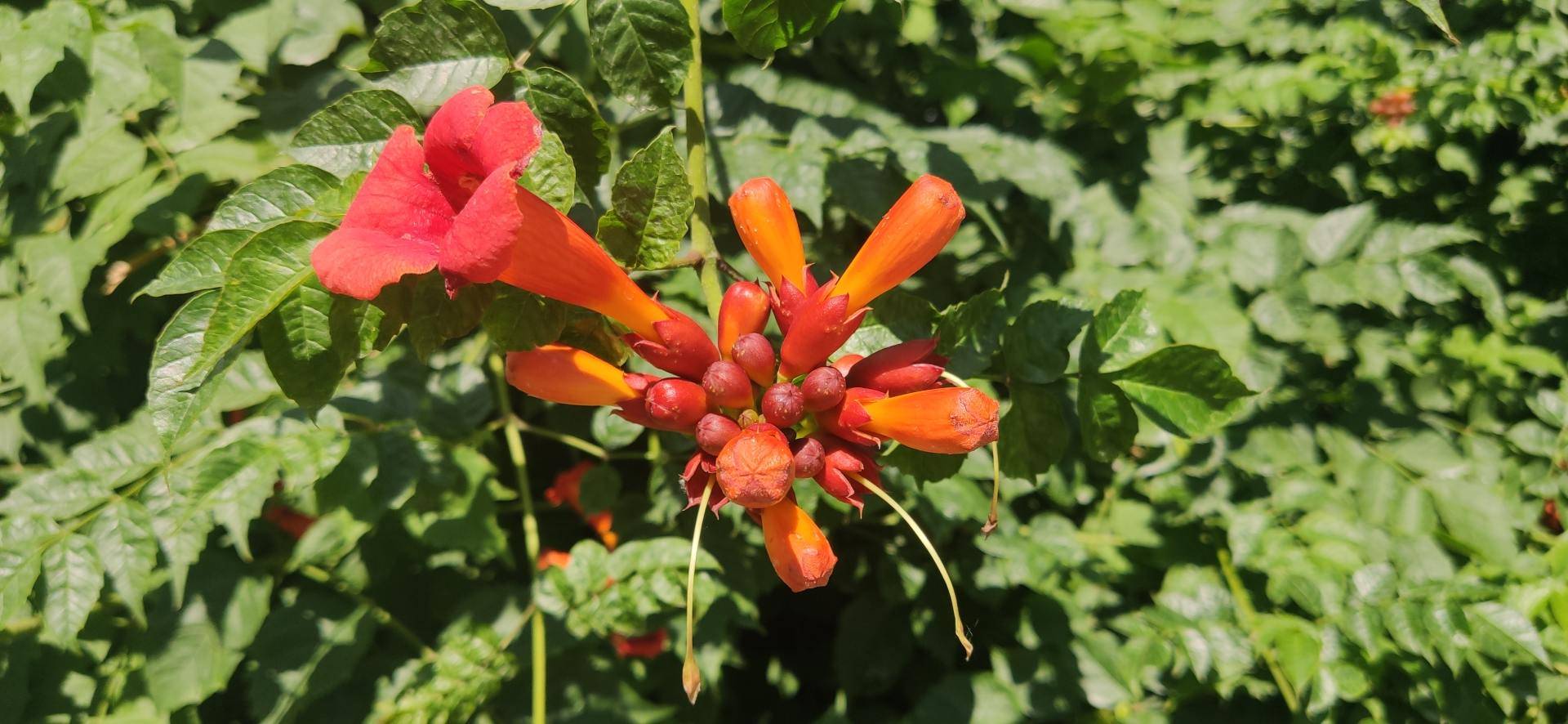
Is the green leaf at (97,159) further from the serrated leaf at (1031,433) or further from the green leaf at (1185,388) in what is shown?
the green leaf at (1185,388)

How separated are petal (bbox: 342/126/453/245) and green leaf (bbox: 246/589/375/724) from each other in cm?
144

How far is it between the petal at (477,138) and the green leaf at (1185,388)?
3.32 ft

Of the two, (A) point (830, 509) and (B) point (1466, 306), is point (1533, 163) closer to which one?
(B) point (1466, 306)

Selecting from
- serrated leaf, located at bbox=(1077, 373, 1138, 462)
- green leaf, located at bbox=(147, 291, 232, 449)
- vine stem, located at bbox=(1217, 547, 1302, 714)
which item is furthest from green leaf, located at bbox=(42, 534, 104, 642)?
vine stem, located at bbox=(1217, 547, 1302, 714)

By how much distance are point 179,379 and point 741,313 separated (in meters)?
0.73

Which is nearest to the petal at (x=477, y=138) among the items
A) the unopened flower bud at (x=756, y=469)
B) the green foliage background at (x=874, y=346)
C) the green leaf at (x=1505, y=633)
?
the green foliage background at (x=874, y=346)

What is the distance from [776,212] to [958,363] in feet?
1.34

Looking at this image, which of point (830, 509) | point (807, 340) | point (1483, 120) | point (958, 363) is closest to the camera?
point (807, 340)

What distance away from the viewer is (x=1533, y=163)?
3.07 m

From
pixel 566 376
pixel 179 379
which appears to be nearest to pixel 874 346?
pixel 566 376

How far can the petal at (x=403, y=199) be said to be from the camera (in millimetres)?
1138

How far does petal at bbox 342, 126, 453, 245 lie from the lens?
1138 mm

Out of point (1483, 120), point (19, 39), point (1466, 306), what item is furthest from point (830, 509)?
point (1466, 306)

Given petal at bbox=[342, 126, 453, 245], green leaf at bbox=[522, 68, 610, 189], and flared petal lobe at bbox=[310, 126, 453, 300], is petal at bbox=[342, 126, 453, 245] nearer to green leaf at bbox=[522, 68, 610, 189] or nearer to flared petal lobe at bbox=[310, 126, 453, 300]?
flared petal lobe at bbox=[310, 126, 453, 300]
